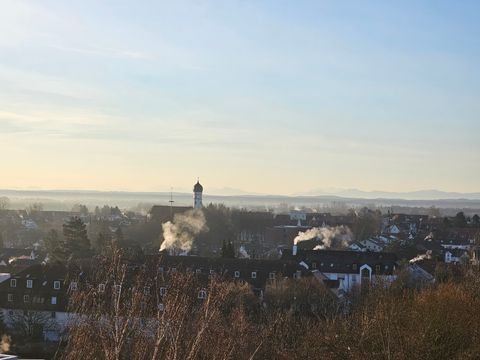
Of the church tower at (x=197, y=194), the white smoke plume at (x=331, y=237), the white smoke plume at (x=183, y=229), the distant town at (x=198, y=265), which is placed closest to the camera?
the distant town at (x=198, y=265)

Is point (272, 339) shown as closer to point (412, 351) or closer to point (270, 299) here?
point (412, 351)

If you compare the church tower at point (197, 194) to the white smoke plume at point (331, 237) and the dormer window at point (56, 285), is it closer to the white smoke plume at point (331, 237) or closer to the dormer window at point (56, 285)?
the white smoke plume at point (331, 237)

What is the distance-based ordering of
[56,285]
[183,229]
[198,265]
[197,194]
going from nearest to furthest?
[56,285] → [198,265] → [183,229] → [197,194]

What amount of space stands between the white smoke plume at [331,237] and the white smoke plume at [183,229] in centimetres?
812

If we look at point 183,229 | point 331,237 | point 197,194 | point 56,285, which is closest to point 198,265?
point 56,285

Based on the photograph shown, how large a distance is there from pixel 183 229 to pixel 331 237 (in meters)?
12.4

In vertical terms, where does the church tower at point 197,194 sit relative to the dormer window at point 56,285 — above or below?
above

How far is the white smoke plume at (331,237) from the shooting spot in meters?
57.9

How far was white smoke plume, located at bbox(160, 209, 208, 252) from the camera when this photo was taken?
5112cm

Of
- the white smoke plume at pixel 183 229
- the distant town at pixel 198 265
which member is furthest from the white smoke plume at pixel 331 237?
the white smoke plume at pixel 183 229

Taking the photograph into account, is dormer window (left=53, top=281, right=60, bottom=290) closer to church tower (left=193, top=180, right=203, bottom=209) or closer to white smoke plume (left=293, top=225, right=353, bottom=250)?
white smoke plume (left=293, top=225, right=353, bottom=250)

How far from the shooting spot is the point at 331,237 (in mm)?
60406

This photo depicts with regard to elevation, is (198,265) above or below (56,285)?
above

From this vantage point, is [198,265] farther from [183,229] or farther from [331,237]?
[331,237]
